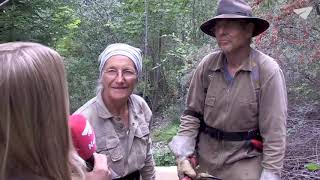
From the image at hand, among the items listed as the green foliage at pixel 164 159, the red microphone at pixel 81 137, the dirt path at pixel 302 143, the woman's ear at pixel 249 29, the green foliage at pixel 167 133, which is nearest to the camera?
the red microphone at pixel 81 137

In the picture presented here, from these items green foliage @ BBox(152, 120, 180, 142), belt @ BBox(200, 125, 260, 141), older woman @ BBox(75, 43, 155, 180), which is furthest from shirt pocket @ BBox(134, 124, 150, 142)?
green foliage @ BBox(152, 120, 180, 142)

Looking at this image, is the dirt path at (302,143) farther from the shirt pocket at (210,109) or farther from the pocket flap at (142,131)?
the pocket flap at (142,131)

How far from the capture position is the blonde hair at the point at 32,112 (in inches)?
58.4

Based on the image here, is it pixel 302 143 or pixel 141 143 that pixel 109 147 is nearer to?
pixel 141 143

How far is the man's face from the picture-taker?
310 centimetres

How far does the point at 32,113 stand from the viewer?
152 cm

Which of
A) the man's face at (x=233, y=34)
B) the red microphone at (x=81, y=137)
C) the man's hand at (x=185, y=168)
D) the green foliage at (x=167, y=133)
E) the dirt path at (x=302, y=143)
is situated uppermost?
the man's face at (x=233, y=34)

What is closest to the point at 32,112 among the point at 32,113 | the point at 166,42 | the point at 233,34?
the point at 32,113

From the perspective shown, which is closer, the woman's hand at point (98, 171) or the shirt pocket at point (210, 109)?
the woman's hand at point (98, 171)

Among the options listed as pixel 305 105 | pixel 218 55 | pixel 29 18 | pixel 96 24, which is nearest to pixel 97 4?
pixel 96 24

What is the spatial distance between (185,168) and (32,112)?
6.07 feet

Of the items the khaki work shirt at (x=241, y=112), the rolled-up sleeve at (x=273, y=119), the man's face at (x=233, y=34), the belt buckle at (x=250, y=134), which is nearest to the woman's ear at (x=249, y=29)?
the man's face at (x=233, y=34)

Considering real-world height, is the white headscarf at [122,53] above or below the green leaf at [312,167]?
above

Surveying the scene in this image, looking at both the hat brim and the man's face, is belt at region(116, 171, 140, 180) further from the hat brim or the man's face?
the hat brim
